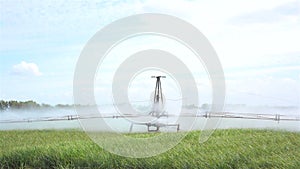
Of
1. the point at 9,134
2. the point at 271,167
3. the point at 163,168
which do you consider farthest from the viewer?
the point at 9,134

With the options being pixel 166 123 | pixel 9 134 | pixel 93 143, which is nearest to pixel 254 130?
pixel 166 123

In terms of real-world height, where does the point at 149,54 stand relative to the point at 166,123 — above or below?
above

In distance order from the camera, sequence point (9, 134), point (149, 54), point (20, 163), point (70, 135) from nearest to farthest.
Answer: point (149, 54) → point (20, 163) → point (70, 135) → point (9, 134)

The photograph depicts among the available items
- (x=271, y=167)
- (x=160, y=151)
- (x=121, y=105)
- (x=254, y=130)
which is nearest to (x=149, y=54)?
(x=121, y=105)

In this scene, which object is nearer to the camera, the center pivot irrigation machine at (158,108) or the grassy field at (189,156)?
the grassy field at (189,156)

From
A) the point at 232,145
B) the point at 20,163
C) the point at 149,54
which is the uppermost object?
the point at 149,54

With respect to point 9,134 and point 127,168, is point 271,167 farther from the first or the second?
point 9,134

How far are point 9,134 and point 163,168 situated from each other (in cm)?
670

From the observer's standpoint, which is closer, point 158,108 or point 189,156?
point 189,156

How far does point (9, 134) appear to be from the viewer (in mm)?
11578

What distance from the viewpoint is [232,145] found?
22.4 ft

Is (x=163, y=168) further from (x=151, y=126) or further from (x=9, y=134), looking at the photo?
(x=9, y=134)

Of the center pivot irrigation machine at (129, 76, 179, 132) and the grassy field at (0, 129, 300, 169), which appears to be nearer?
the grassy field at (0, 129, 300, 169)

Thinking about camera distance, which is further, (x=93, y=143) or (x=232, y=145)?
(x=93, y=143)
